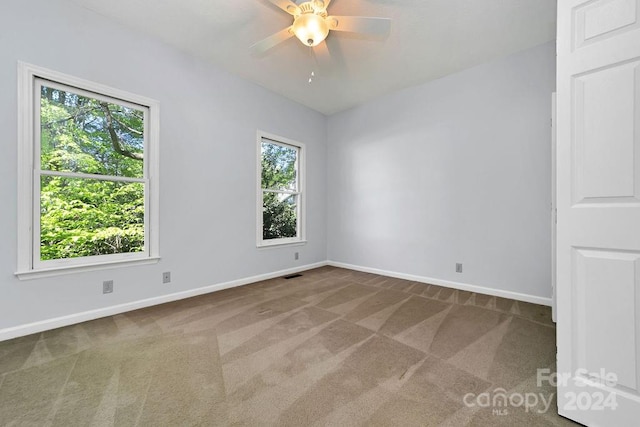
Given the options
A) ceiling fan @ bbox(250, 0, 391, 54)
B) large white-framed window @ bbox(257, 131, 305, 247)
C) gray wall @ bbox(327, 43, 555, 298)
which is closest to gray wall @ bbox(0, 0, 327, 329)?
Answer: large white-framed window @ bbox(257, 131, 305, 247)

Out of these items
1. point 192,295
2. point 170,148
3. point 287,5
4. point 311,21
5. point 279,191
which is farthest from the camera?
point 279,191

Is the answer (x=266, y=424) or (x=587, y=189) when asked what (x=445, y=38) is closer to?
(x=587, y=189)

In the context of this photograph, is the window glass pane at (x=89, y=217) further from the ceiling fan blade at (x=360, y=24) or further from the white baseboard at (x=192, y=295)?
the ceiling fan blade at (x=360, y=24)

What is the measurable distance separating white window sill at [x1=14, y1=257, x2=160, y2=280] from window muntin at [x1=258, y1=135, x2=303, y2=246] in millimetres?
1543

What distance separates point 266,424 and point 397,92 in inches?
172

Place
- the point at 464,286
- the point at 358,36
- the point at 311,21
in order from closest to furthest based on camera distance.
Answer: the point at 311,21 < the point at 358,36 < the point at 464,286

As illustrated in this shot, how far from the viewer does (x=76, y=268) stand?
93.2 inches

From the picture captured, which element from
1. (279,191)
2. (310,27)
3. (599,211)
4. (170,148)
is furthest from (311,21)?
(279,191)

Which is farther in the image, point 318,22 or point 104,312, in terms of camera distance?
point 104,312

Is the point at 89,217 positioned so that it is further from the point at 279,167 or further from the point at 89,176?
the point at 279,167

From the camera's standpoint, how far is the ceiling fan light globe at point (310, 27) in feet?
6.84

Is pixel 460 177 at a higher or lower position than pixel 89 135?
lower

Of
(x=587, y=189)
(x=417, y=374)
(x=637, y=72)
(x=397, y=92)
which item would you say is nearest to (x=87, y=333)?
(x=417, y=374)

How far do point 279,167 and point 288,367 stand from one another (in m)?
3.26
